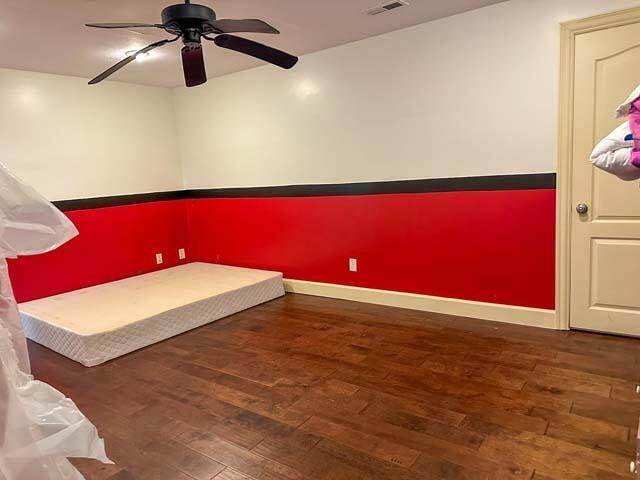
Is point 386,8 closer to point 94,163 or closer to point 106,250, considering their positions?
point 94,163

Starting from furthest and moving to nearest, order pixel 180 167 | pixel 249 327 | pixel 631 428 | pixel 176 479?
1. pixel 180 167
2. pixel 249 327
3. pixel 631 428
4. pixel 176 479

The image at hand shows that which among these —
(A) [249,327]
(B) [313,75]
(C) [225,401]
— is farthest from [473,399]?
(B) [313,75]

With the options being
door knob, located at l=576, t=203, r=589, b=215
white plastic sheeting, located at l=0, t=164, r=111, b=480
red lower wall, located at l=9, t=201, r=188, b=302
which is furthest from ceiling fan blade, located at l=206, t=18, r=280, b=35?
red lower wall, located at l=9, t=201, r=188, b=302

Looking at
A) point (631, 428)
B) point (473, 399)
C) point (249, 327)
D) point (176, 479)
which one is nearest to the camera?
point (176, 479)

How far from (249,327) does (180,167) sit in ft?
8.62

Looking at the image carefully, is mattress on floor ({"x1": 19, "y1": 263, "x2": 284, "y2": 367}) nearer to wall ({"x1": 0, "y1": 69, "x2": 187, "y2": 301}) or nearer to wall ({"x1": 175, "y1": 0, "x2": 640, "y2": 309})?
wall ({"x1": 0, "y1": 69, "x2": 187, "y2": 301})

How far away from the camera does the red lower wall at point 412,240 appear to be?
3.25 meters

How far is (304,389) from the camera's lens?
2.57 metres

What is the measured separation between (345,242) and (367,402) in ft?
6.50

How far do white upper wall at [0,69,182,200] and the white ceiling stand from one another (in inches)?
8.9

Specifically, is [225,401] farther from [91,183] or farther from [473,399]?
[91,183]

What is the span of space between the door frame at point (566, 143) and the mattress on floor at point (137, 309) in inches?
99.4

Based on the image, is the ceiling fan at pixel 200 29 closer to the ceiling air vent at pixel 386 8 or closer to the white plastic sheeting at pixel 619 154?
the ceiling air vent at pixel 386 8

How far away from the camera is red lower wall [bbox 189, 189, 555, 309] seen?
325 cm
